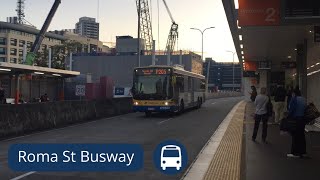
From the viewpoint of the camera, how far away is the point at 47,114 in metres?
21.8

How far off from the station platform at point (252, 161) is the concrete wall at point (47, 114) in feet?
24.5

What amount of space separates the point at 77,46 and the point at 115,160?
119 metres

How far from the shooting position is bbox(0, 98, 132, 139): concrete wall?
1852 cm

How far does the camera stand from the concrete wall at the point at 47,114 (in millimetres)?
18516

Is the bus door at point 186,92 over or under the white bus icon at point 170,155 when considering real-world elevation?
over

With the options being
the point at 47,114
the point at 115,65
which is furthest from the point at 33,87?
the point at 115,65

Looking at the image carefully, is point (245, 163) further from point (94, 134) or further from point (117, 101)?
point (117, 101)

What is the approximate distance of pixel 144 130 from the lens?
20516mm

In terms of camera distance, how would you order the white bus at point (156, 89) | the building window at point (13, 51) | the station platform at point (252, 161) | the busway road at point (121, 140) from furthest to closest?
1. the building window at point (13, 51)
2. the white bus at point (156, 89)
3. the busway road at point (121, 140)
4. the station platform at point (252, 161)

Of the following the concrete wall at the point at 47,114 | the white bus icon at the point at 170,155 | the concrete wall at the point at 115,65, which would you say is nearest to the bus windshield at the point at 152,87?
the concrete wall at the point at 47,114

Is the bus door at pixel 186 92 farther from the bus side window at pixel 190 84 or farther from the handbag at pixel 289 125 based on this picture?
the handbag at pixel 289 125

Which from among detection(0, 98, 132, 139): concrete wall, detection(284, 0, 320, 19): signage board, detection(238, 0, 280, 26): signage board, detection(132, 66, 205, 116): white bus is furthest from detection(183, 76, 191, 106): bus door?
detection(284, 0, 320, 19): signage board

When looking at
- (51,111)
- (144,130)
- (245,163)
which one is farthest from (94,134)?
(245,163)

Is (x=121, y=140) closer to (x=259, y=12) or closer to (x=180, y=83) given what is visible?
(x=259, y=12)
